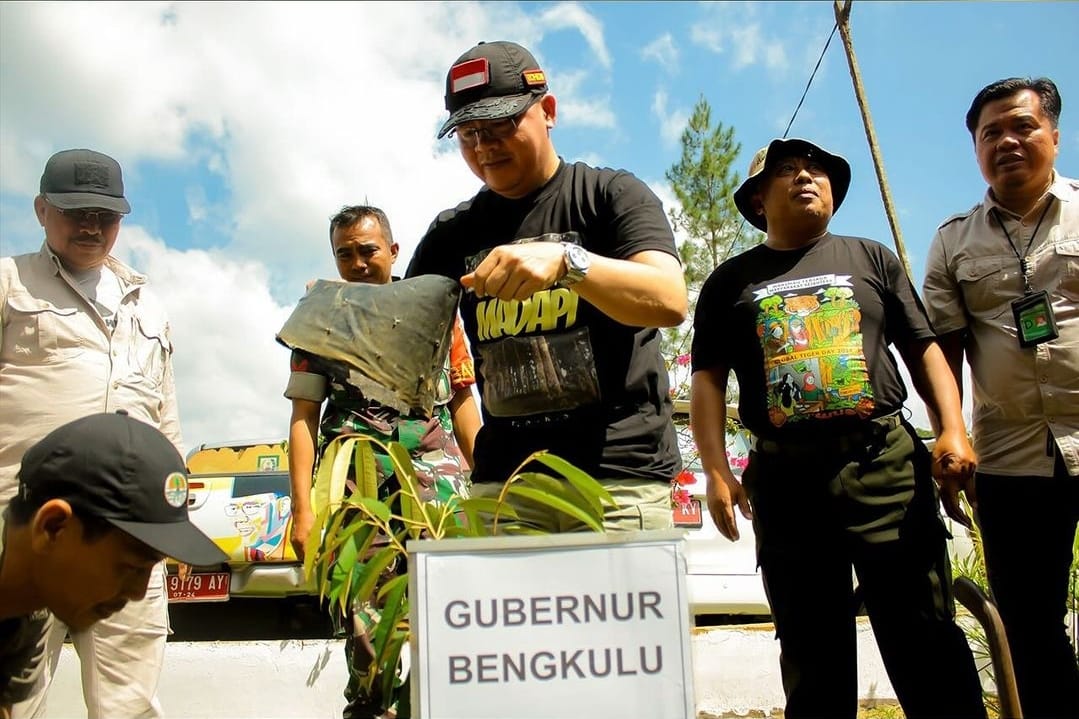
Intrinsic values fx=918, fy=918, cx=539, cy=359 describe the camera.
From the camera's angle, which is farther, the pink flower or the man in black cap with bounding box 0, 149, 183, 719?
the pink flower

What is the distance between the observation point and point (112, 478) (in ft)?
5.37

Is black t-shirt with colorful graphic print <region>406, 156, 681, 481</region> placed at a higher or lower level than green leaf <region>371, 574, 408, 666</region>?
higher

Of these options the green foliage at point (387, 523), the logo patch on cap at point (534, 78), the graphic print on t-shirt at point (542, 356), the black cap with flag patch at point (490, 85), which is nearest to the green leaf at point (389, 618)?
the green foliage at point (387, 523)

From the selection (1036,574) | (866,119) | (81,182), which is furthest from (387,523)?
(866,119)

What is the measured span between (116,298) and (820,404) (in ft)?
7.74

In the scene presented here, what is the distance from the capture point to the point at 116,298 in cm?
318

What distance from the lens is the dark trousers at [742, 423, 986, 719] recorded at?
7.38ft

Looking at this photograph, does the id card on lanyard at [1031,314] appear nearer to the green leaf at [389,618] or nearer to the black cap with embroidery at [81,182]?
the green leaf at [389,618]

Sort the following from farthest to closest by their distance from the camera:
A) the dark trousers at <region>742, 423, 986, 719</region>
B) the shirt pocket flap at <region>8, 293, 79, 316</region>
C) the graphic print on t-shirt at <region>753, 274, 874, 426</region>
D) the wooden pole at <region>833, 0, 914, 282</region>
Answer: the wooden pole at <region>833, 0, 914, 282</region> < the shirt pocket flap at <region>8, 293, 79, 316</region> < the graphic print on t-shirt at <region>753, 274, 874, 426</region> < the dark trousers at <region>742, 423, 986, 719</region>

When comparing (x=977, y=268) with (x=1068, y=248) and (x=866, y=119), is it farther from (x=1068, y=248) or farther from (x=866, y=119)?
(x=866, y=119)

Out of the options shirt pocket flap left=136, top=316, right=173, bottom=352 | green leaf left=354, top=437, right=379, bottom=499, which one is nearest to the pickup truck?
shirt pocket flap left=136, top=316, right=173, bottom=352

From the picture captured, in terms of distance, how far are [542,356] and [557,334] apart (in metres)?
0.06

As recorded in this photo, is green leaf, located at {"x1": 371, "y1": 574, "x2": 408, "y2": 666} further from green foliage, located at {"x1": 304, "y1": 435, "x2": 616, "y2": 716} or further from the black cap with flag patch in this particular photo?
the black cap with flag patch

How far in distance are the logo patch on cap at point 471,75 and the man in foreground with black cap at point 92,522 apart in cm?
95
